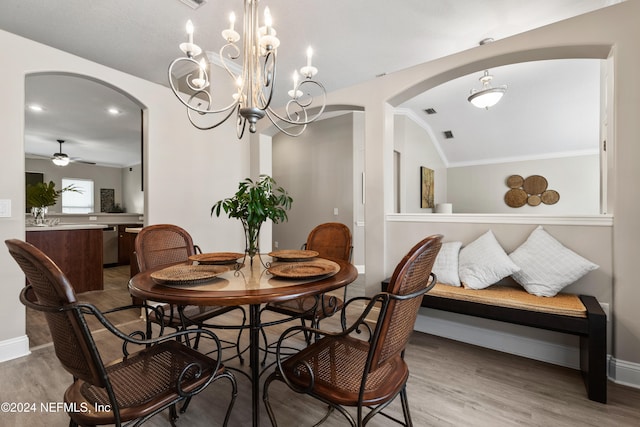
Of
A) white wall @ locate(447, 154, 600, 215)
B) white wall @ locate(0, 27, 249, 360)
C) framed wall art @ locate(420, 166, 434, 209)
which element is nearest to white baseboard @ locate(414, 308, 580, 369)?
white wall @ locate(0, 27, 249, 360)

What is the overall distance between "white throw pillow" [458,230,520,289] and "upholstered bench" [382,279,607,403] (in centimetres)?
8

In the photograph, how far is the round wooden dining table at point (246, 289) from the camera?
1114 mm

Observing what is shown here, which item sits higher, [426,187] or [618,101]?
[618,101]

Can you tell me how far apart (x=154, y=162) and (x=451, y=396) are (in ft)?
10.5

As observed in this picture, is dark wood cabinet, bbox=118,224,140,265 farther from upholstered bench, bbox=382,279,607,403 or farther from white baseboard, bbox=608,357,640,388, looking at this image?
white baseboard, bbox=608,357,640,388

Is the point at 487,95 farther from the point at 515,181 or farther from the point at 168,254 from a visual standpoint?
the point at 515,181

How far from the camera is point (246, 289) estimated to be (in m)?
1.22

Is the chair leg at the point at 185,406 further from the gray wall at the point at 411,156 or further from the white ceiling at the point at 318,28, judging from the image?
the gray wall at the point at 411,156

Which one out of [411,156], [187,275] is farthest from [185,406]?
[411,156]

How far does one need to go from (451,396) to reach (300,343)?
117cm

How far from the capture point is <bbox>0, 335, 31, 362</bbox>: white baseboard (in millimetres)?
2158

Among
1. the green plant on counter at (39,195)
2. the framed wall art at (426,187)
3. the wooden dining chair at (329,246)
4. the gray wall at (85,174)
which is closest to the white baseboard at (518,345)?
the wooden dining chair at (329,246)

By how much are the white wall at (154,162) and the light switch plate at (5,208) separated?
0.03m

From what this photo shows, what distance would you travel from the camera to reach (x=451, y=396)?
1758 millimetres
